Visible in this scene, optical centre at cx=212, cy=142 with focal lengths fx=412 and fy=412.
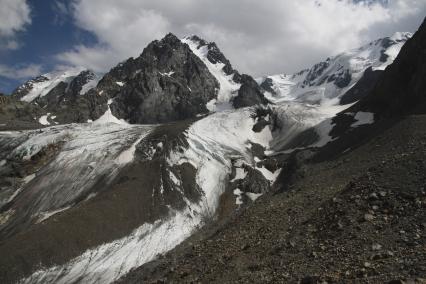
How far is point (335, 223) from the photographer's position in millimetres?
22031

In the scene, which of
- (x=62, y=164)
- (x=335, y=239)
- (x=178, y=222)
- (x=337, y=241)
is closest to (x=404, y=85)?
(x=178, y=222)

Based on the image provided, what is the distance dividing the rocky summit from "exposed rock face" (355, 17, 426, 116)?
0.35 metres

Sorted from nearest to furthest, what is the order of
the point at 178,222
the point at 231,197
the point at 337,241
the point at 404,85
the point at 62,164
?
the point at 337,241
the point at 178,222
the point at 231,197
the point at 62,164
the point at 404,85

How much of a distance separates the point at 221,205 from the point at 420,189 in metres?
50.1

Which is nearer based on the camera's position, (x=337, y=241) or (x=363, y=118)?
(x=337, y=241)

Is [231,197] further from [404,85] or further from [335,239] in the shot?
[335,239]

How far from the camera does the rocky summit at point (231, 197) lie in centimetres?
2031

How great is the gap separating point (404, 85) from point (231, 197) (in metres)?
44.7

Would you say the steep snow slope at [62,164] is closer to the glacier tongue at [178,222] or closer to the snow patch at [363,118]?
the glacier tongue at [178,222]

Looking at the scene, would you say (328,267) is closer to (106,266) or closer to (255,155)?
(106,266)

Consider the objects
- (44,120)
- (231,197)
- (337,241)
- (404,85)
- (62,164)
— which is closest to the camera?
(337,241)

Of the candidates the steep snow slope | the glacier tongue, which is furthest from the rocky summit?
the steep snow slope

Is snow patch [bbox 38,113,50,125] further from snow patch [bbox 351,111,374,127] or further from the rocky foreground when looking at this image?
the rocky foreground

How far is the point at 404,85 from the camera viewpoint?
283ft
